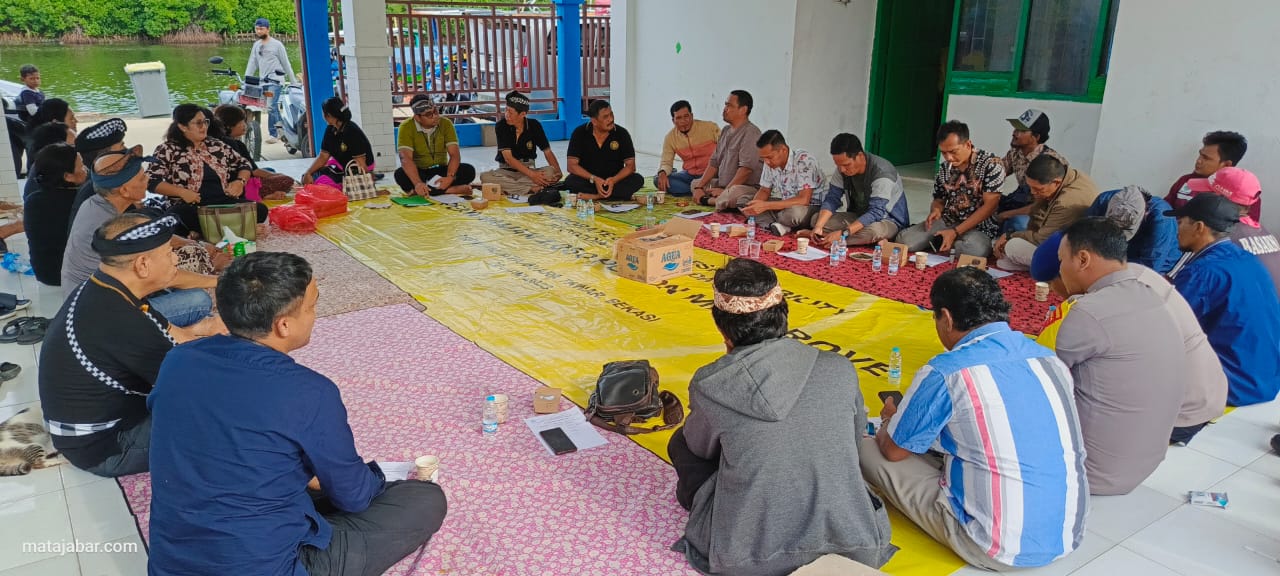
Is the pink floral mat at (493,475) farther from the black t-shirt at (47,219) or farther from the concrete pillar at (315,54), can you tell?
the concrete pillar at (315,54)

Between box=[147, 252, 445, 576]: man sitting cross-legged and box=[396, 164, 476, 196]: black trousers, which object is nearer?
box=[147, 252, 445, 576]: man sitting cross-legged

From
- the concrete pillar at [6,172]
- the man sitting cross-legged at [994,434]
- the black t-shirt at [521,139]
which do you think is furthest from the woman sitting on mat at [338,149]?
the man sitting cross-legged at [994,434]

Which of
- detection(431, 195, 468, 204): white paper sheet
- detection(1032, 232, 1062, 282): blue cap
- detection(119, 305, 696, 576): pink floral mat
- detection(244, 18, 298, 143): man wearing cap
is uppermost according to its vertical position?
detection(244, 18, 298, 143): man wearing cap

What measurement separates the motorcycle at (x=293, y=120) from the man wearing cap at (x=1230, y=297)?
9410 mm

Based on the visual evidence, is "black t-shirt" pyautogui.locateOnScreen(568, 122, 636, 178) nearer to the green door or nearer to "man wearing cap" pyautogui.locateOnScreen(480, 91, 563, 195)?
"man wearing cap" pyautogui.locateOnScreen(480, 91, 563, 195)

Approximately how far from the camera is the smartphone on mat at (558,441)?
3.23m

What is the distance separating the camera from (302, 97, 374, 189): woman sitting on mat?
747cm

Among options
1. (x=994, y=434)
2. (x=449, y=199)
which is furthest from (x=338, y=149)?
(x=994, y=434)

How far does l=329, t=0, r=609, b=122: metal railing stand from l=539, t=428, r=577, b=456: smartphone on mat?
26.7ft

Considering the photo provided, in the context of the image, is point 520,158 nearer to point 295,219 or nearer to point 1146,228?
point 295,219

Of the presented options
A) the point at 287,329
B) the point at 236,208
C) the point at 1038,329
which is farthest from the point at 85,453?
the point at 1038,329

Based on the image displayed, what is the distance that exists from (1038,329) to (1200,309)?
37.3 inches

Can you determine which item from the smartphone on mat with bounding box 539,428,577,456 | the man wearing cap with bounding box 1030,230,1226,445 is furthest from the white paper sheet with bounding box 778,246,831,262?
the smartphone on mat with bounding box 539,428,577,456

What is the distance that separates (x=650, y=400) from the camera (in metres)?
3.50
